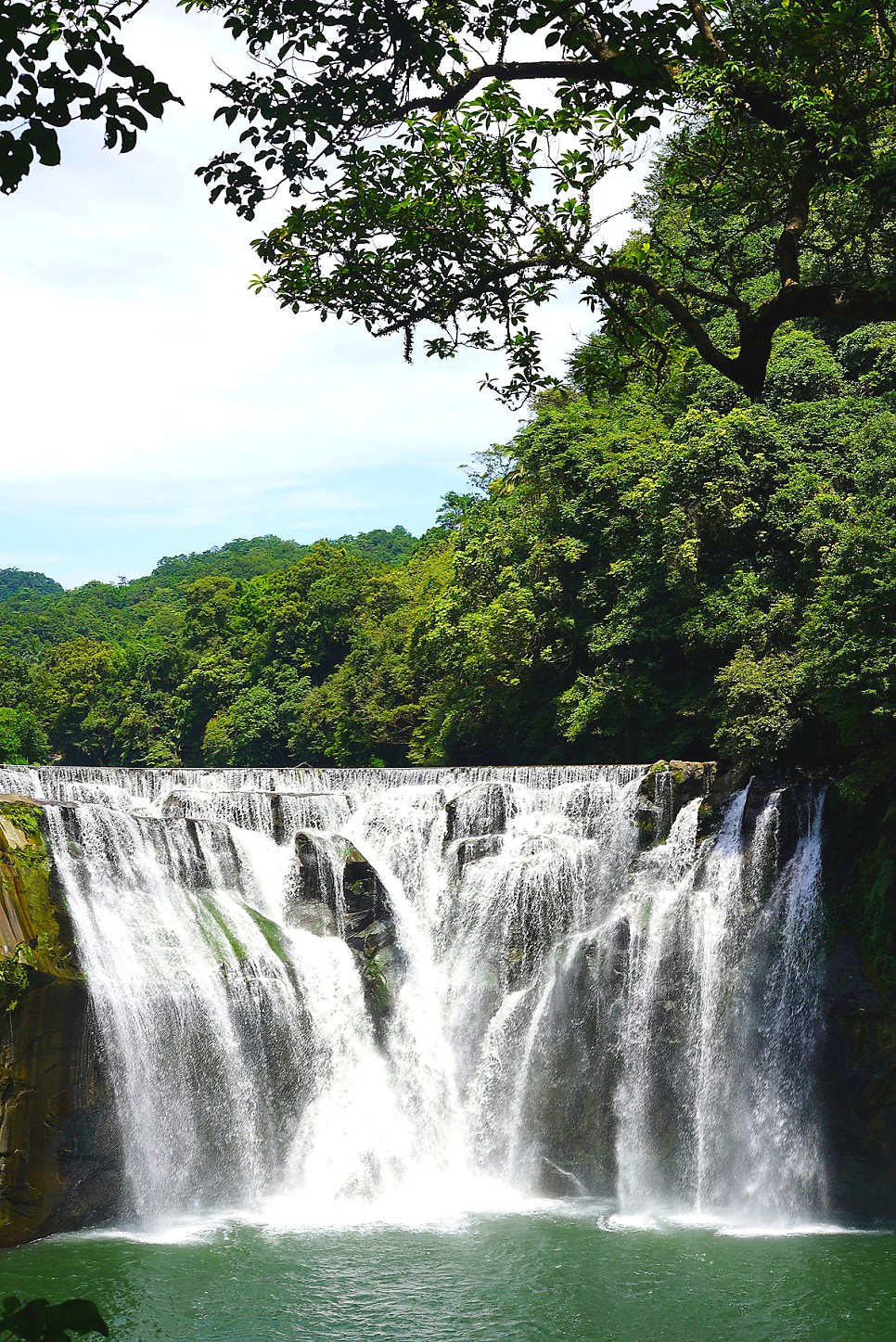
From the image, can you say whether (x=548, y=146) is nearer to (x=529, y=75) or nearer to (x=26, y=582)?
(x=529, y=75)

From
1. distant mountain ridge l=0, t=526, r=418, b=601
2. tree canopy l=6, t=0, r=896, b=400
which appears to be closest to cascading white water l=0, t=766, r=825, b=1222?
tree canopy l=6, t=0, r=896, b=400

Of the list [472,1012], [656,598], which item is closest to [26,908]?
[472,1012]

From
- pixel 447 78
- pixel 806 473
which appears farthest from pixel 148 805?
pixel 447 78

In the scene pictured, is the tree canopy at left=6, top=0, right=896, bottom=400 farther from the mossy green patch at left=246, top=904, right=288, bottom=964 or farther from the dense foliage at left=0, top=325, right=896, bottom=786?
the mossy green patch at left=246, top=904, right=288, bottom=964

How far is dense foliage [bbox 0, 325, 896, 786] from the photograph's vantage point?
60.1ft

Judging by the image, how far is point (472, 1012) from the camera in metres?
18.8

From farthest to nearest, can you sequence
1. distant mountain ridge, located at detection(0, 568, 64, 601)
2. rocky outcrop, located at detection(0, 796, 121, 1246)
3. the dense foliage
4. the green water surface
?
distant mountain ridge, located at detection(0, 568, 64, 601) → the dense foliage → rocky outcrop, located at detection(0, 796, 121, 1246) → the green water surface

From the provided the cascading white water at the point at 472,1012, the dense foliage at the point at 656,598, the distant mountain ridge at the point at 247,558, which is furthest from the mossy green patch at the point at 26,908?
the distant mountain ridge at the point at 247,558

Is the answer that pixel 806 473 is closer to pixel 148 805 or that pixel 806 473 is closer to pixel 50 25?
pixel 148 805

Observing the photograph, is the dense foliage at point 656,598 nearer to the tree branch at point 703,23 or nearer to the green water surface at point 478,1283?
the tree branch at point 703,23

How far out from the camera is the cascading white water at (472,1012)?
54.3ft

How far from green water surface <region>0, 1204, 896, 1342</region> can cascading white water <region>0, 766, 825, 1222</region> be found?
1.46 metres

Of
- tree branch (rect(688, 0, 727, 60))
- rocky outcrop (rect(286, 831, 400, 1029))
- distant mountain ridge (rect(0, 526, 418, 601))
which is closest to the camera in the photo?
tree branch (rect(688, 0, 727, 60))

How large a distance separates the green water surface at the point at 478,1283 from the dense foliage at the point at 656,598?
21.8 feet
